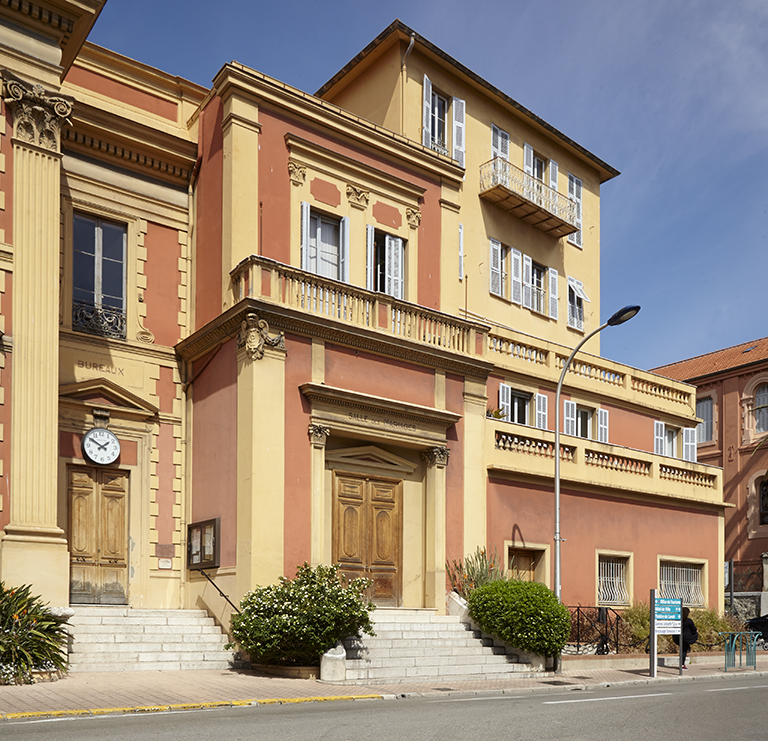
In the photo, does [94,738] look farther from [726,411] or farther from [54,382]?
[726,411]

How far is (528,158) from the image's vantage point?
99.9 feet

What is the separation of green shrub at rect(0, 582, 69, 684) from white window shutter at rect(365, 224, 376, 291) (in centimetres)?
996

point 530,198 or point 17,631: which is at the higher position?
point 530,198

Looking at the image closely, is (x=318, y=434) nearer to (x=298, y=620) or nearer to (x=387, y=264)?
(x=298, y=620)

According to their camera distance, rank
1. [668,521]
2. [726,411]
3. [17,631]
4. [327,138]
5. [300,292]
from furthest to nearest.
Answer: [726,411], [668,521], [327,138], [300,292], [17,631]

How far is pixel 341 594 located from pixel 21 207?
8682mm

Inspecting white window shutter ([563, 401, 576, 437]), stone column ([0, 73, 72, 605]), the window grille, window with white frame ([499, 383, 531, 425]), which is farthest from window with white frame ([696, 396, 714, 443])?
stone column ([0, 73, 72, 605])

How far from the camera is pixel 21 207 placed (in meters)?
16.5

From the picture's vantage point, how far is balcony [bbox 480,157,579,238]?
92.3 ft

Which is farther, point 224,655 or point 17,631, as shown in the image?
point 224,655

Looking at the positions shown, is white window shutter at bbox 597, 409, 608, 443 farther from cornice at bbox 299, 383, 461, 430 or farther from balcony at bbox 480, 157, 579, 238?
cornice at bbox 299, 383, 461, 430

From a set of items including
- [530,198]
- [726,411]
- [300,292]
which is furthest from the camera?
[726,411]

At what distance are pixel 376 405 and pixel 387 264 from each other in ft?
13.2

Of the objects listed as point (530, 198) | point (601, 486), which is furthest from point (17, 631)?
point (530, 198)
